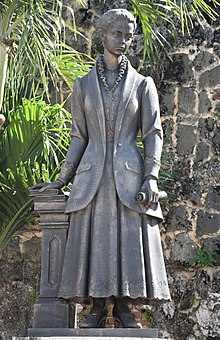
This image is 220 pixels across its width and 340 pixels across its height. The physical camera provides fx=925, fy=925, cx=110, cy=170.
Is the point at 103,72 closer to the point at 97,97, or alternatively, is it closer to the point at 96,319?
the point at 97,97

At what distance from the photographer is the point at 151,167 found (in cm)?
527

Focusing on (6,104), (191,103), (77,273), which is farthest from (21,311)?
(77,273)

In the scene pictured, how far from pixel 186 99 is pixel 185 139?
0.41 meters

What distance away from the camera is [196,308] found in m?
8.27

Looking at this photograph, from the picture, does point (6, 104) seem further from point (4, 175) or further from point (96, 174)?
point (96, 174)

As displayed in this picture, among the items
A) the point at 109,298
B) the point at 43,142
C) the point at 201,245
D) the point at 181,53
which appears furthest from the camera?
the point at 181,53

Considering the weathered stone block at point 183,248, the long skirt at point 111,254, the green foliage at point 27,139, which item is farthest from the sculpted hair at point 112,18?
the weathered stone block at point 183,248

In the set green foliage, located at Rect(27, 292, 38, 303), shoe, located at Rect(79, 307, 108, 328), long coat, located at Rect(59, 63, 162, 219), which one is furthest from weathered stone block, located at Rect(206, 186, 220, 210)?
shoe, located at Rect(79, 307, 108, 328)

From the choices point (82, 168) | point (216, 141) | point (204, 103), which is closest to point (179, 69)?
point (204, 103)

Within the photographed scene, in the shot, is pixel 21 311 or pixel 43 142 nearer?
pixel 43 142

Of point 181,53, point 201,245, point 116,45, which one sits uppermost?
point 181,53

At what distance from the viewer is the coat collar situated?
5.32m

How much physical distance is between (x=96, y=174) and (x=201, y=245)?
3.43 m

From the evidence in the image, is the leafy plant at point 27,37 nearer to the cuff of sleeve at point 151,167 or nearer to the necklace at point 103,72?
the necklace at point 103,72
